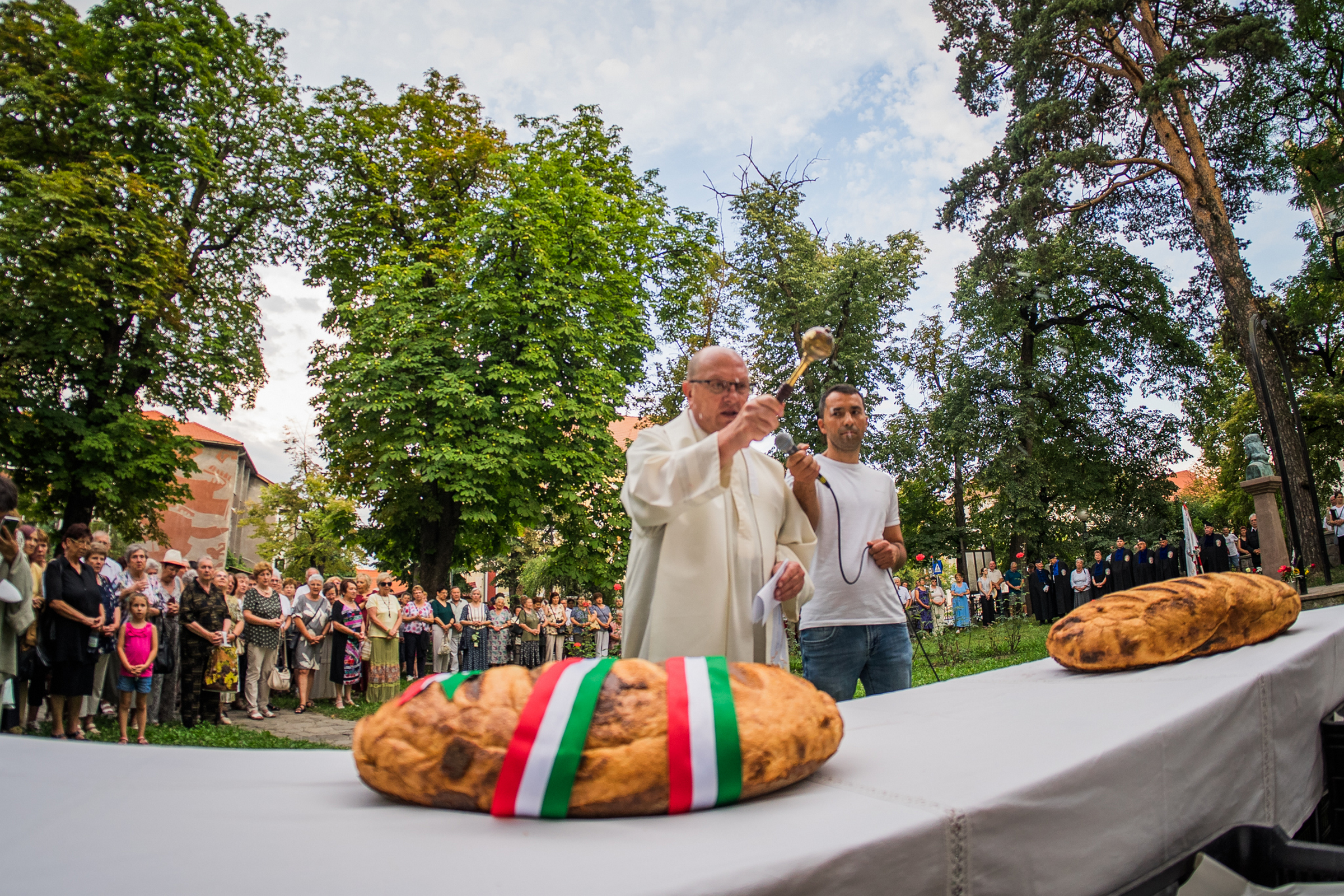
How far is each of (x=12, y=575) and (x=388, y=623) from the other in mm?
7624

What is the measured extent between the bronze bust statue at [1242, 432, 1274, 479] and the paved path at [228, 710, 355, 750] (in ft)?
52.9

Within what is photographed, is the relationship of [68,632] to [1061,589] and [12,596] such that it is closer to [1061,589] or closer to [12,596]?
[12,596]

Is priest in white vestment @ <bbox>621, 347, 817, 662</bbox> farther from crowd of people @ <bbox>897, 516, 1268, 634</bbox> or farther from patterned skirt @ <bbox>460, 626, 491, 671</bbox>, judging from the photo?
crowd of people @ <bbox>897, 516, 1268, 634</bbox>

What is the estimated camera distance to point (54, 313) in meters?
16.3

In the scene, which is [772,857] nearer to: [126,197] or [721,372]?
[721,372]

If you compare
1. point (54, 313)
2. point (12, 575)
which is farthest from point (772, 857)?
A: point (54, 313)

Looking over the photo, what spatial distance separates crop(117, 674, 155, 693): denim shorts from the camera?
316 inches

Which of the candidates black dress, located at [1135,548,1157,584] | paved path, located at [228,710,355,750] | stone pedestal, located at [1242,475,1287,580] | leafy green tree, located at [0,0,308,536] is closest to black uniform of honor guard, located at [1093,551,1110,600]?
black dress, located at [1135,548,1157,584]

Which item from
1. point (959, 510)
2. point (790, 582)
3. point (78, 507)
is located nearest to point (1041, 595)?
point (959, 510)

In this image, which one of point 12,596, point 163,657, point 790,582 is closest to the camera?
point 790,582

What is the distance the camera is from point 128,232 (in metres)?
16.1

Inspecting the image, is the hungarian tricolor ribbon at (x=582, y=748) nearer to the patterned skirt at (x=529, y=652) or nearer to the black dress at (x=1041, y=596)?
the patterned skirt at (x=529, y=652)

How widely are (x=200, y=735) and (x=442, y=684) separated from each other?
28.7 ft

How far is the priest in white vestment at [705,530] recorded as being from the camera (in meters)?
2.21
